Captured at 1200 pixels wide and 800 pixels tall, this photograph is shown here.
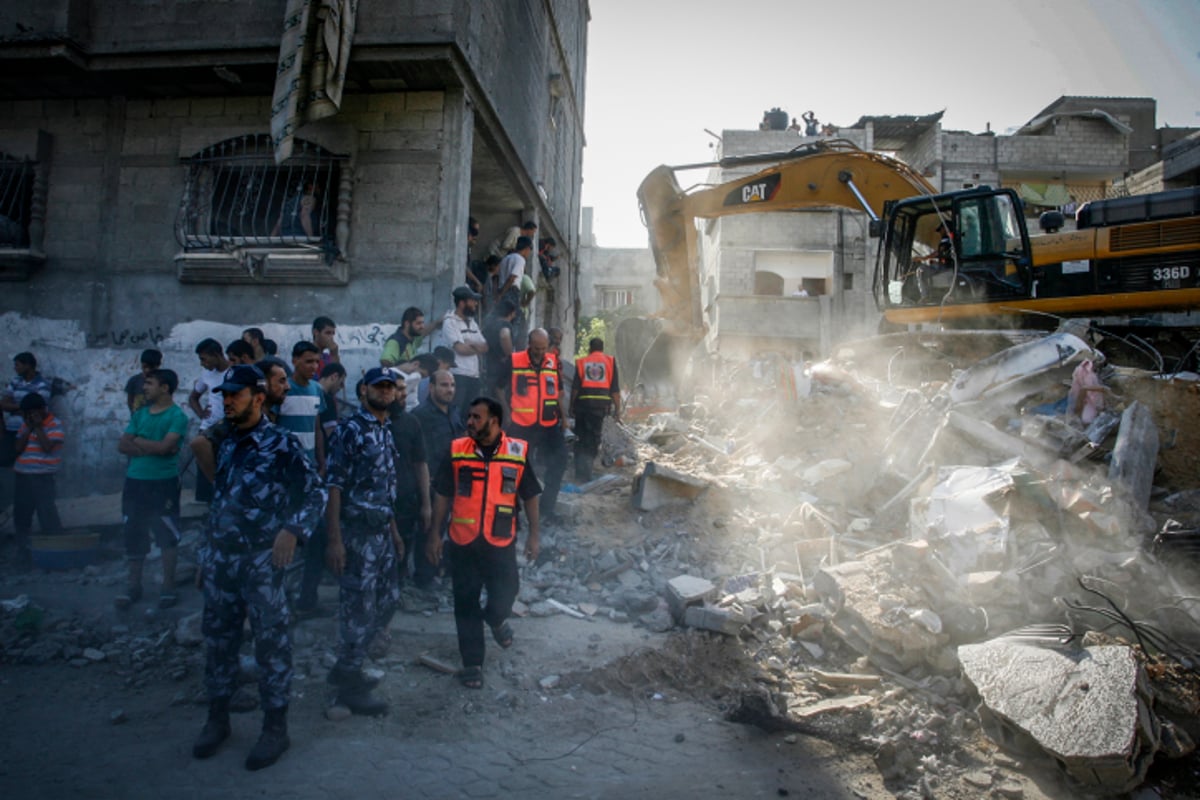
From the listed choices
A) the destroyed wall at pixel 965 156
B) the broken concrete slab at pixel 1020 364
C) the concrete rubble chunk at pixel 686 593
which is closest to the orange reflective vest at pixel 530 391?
the concrete rubble chunk at pixel 686 593

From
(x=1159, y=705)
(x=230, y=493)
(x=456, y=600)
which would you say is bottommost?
(x=1159, y=705)

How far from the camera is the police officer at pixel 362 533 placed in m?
3.29

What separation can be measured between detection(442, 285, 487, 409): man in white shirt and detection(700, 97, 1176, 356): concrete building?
1751 cm

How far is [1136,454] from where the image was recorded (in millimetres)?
4941

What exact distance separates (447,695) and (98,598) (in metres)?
3.33

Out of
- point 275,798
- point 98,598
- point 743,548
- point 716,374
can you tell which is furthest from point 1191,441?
point 716,374

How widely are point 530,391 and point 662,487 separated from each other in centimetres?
172

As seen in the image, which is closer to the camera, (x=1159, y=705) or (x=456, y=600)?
(x=1159, y=705)

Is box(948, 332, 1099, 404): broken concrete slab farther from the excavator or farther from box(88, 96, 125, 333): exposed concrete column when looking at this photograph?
box(88, 96, 125, 333): exposed concrete column

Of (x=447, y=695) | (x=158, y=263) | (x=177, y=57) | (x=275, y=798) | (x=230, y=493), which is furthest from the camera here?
(x=158, y=263)

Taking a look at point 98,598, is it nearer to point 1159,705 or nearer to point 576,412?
point 576,412

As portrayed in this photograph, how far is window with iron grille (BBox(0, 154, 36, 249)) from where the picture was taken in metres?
7.36

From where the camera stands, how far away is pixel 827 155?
8.31m

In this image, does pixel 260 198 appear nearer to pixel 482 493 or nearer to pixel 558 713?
pixel 482 493
